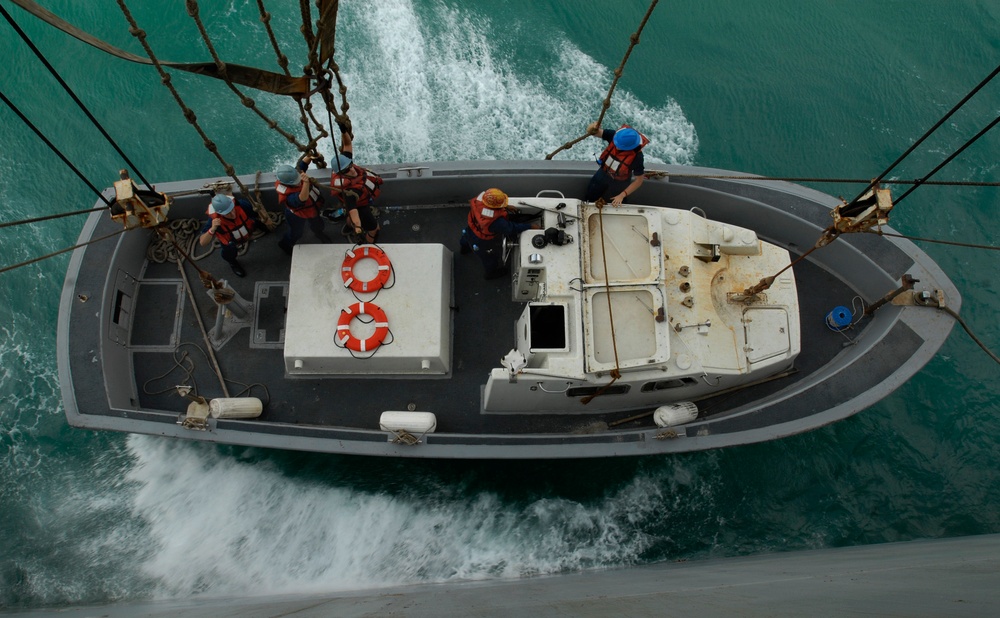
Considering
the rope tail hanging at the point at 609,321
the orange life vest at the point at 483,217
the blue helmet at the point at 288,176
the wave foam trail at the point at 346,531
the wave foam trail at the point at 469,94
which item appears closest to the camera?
the rope tail hanging at the point at 609,321

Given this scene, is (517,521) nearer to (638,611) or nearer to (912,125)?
(638,611)

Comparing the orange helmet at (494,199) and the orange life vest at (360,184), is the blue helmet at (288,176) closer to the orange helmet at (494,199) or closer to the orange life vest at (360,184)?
the orange life vest at (360,184)

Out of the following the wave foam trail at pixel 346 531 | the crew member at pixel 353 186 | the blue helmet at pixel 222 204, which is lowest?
the wave foam trail at pixel 346 531

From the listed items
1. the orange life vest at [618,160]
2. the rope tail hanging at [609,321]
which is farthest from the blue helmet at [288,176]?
the orange life vest at [618,160]

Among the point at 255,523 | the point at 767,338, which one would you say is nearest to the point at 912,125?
the point at 767,338

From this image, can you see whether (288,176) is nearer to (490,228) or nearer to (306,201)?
(306,201)

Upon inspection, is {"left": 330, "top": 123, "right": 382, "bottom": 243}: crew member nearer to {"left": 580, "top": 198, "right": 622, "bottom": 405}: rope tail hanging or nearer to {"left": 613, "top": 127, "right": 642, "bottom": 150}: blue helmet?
{"left": 580, "top": 198, "right": 622, "bottom": 405}: rope tail hanging

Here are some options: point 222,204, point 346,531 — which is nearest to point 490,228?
point 222,204
